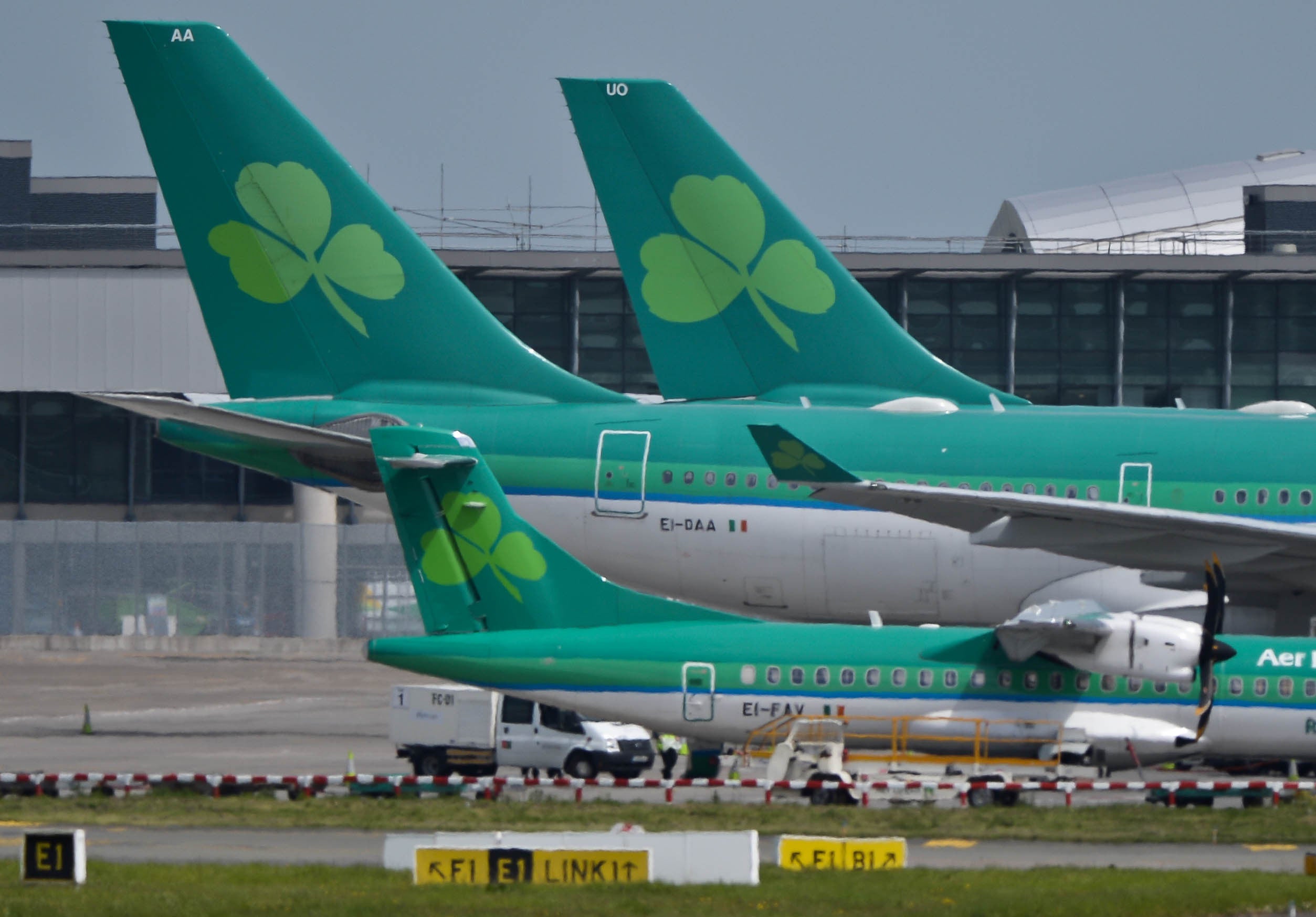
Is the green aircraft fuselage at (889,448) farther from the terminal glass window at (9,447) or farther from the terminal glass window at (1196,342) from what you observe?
the terminal glass window at (9,447)

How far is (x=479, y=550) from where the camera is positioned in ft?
105

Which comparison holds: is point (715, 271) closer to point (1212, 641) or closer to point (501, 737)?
point (501, 737)

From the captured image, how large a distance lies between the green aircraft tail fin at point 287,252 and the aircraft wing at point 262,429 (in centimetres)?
203

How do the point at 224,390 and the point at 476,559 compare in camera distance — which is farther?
the point at 224,390

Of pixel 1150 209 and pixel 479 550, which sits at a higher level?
pixel 1150 209

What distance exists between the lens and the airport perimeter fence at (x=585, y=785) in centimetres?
2928

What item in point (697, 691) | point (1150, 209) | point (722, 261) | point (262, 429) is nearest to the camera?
point (697, 691)

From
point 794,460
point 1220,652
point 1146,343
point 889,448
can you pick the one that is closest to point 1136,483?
point 889,448

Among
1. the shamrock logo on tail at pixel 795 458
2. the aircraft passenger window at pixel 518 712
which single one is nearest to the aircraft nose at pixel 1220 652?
the shamrock logo on tail at pixel 795 458

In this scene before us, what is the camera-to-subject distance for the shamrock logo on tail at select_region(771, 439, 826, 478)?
93.6 feet

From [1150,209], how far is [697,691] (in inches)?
2052

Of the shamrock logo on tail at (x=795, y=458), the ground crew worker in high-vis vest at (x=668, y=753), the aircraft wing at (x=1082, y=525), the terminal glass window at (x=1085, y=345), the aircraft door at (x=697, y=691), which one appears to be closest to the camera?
the shamrock logo on tail at (x=795, y=458)

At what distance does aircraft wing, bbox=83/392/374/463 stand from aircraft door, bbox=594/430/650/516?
4.38 meters

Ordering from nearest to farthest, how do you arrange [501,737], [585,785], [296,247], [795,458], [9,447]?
[795,458] → [585,785] → [501,737] → [296,247] → [9,447]
